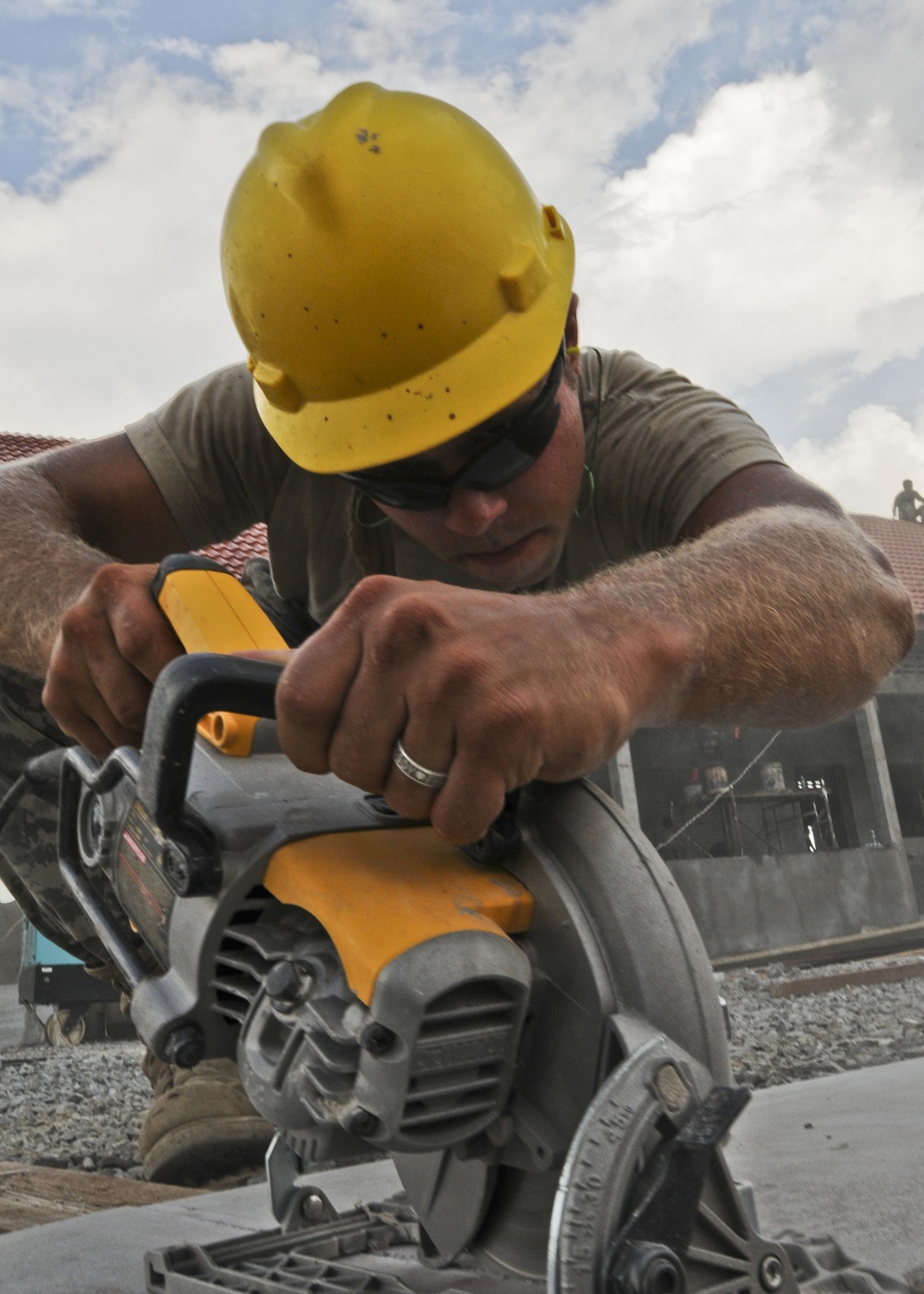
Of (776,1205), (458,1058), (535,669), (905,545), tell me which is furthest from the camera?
(905,545)

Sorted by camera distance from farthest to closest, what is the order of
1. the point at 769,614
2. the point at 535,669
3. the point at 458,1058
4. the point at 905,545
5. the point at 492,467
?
the point at 905,545 → the point at 492,467 → the point at 769,614 → the point at 458,1058 → the point at 535,669

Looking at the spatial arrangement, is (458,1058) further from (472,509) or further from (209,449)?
(209,449)

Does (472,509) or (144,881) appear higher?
(472,509)

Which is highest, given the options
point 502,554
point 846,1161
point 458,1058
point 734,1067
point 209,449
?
point 209,449

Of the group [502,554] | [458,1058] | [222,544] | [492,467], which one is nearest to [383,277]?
[492,467]

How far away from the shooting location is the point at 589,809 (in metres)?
1.18

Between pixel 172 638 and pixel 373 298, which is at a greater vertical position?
pixel 373 298

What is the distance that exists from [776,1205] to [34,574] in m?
1.60

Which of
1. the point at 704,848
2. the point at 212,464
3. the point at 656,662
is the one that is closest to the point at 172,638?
the point at 656,662

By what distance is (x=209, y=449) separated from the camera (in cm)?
212

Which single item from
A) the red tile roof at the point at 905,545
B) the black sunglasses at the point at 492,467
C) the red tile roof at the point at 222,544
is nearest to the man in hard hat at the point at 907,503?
the red tile roof at the point at 905,545

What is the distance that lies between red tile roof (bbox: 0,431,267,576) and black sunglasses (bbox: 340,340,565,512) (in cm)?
561

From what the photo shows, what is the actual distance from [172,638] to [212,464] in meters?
0.92

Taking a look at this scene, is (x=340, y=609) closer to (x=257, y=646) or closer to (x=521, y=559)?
(x=257, y=646)
